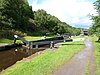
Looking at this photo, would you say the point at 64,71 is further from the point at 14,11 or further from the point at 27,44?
the point at 14,11

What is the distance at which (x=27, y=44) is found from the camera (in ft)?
194

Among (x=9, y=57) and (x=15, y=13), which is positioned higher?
(x=15, y=13)

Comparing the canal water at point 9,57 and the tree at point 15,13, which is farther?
the tree at point 15,13

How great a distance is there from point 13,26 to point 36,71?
74.8 m

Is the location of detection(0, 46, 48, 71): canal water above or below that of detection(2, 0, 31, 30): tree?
below

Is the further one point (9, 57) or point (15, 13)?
point (15, 13)

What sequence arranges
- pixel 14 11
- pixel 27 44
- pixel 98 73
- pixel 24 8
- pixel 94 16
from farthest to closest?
pixel 24 8 < pixel 14 11 < pixel 27 44 < pixel 94 16 < pixel 98 73

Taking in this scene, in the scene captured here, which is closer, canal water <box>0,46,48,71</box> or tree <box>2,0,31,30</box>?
canal water <box>0,46,48,71</box>

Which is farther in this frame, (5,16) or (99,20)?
(5,16)

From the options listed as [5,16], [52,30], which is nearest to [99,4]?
[5,16]

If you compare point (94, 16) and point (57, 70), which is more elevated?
point (94, 16)

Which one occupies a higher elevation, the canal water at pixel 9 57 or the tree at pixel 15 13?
the tree at pixel 15 13

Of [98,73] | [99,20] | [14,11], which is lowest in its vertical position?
[98,73]

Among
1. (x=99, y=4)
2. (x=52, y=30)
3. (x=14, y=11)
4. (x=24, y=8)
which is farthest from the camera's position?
(x=52, y=30)
